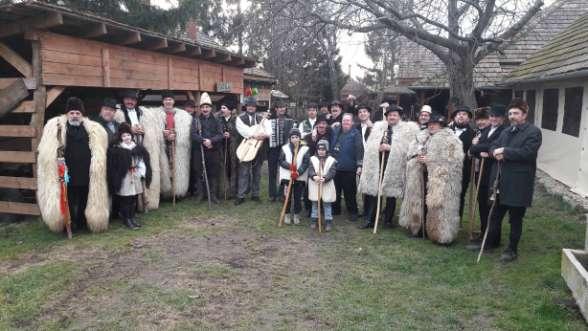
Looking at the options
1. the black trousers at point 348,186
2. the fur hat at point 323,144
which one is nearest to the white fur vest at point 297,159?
the fur hat at point 323,144

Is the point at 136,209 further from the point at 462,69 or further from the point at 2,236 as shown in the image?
the point at 462,69

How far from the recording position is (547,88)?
11.5m

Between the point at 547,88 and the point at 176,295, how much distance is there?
36.6 ft

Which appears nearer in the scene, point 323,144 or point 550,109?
point 323,144

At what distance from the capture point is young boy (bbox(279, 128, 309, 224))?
673cm

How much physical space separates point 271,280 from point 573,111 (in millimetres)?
8485

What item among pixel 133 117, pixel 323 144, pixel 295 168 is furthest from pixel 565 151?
pixel 133 117

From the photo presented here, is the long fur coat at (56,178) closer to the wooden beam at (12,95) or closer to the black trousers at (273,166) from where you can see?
the wooden beam at (12,95)

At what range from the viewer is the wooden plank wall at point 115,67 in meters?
6.17

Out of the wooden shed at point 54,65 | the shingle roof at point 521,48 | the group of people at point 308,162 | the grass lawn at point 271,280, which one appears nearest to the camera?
the grass lawn at point 271,280

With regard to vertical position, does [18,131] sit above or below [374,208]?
above

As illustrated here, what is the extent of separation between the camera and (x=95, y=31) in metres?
6.61

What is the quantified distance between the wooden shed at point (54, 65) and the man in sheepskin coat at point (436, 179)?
194 inches

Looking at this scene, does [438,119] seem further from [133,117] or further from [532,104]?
[532,104]
